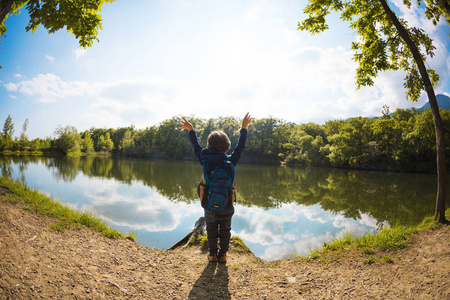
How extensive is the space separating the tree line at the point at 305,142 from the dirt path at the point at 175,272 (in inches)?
898

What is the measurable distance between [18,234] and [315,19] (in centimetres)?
907

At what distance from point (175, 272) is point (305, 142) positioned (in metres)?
55.5

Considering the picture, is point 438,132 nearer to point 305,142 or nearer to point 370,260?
point 370,260

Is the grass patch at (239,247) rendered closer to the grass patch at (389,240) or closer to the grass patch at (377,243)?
the grass patch at (377,243)

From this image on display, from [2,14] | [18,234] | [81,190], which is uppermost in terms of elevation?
[2,14]

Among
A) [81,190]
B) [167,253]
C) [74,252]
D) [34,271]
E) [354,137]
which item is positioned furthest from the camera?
[354,137]

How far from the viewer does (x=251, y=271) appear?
4.00 m

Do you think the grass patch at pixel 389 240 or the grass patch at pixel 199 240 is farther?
the grass patch at pixel 199 240

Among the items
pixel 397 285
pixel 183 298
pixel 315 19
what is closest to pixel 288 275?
pixel 397 285

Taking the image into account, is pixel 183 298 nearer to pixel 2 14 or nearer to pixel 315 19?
pixel 2 14

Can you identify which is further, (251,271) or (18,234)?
(251,271)

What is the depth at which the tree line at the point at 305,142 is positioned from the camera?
36.0m

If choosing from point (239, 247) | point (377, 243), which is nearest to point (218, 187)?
point (239, 247)

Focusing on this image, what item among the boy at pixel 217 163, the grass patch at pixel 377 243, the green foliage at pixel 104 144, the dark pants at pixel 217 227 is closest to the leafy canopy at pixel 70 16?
the boy at pixel 217 163
